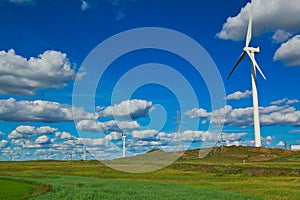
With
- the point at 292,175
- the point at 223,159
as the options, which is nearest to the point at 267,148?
the point at 223,159

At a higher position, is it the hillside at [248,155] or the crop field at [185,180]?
the hillside at [248,155]

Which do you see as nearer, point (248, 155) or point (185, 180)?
point (185, 180)

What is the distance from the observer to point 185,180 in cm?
7100

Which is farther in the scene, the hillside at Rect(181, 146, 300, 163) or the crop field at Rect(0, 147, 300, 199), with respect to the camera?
the hillside at Rect(181, 146, 300, 163)

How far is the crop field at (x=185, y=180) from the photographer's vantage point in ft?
134

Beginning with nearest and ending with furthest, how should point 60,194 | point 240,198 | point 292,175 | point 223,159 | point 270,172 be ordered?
point 240,198 < point 60,194 < point 292,175 < point 270,172 < point 223,159

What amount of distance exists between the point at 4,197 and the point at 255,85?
4024 inches

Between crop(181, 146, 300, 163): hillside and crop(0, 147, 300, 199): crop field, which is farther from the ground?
crop(181, 146, 300, 163): hillside

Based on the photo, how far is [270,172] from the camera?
3041 inches

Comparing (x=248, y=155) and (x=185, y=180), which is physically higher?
(x=248, y=155)

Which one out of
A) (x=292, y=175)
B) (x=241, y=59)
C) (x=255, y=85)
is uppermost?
(x=241, y=59)

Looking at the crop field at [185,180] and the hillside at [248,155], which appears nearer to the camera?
the crop field at [185,180]

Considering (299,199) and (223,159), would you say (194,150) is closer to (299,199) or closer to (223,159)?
(223,159)

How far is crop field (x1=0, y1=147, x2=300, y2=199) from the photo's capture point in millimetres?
40812
